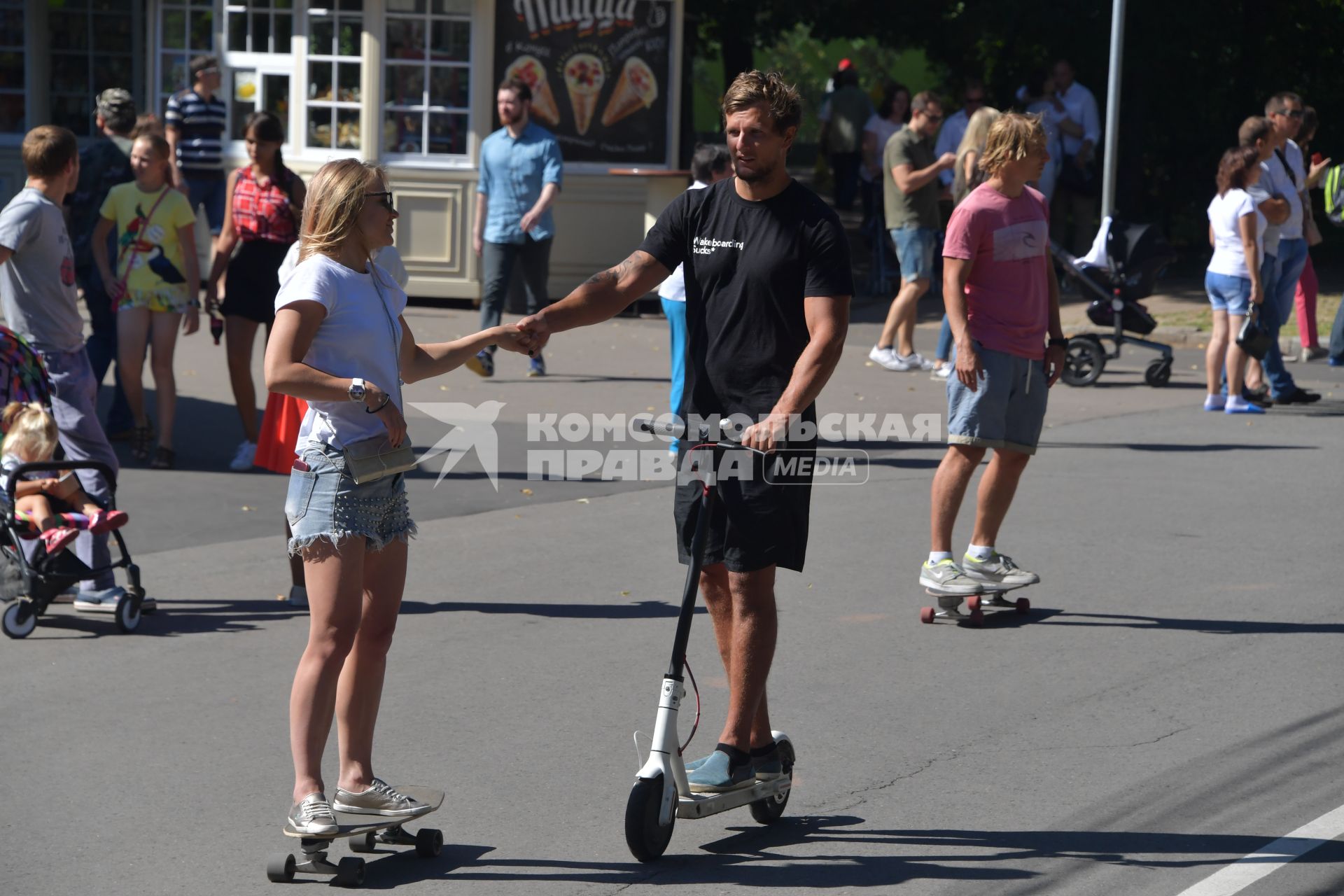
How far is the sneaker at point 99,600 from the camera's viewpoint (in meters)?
6.82

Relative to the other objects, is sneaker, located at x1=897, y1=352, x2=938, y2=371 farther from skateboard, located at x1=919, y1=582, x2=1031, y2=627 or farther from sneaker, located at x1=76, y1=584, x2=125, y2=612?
sneaker, located at x1=76, y1=584, x2=125, y2=612

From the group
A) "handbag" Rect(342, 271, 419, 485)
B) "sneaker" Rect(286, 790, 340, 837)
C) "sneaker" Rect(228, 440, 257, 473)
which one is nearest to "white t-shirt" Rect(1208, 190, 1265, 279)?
"sneaker" Rect(228, 440, 257, 473)

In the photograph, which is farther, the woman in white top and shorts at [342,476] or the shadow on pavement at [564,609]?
the shadow on pavement at [564,609]

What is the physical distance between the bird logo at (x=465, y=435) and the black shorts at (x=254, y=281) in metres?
1.42

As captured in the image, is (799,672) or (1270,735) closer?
(1270,735)

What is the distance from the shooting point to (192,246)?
9445 millimetres

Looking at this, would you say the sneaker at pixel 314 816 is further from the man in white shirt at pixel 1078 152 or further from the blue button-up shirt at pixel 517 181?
the man in white shirt at pixel 1078 152

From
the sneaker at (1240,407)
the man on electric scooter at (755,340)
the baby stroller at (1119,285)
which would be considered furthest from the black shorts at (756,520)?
the baby stroller at (1119,285)

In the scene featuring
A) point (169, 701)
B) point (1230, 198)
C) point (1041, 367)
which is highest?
point (1230, 198)

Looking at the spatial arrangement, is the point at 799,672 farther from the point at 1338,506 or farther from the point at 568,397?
the point at 568,397

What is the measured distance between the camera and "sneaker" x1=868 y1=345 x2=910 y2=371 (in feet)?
45.6

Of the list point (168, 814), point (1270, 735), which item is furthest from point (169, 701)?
point (1270, 735)

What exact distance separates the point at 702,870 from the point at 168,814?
5.09 ft

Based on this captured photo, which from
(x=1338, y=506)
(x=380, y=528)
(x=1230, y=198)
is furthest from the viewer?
(x=1230, y=198)
